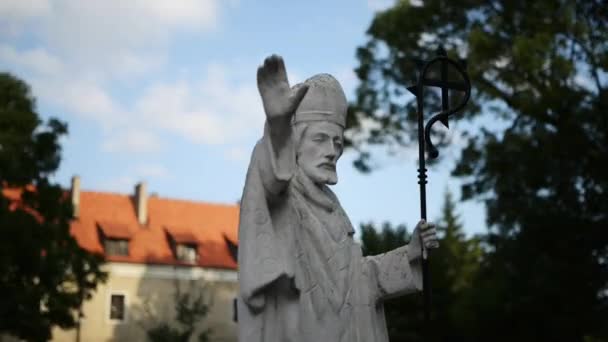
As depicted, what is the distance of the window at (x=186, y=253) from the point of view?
52.7 m

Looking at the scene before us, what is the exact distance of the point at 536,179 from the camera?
72.1ft

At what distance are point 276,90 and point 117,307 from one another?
1782 inches

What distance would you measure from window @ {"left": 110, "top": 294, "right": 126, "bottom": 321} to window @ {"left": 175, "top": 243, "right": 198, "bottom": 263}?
4560 millimetres

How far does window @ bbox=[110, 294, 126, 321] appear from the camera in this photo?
4900cm

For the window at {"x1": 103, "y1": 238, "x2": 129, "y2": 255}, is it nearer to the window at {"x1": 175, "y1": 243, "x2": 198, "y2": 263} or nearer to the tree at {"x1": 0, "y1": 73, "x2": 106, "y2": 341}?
the window at {"x1": 175, "y1": 243, "x2": 198, "y2": 263}

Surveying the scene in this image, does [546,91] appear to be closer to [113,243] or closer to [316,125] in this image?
[316,125]

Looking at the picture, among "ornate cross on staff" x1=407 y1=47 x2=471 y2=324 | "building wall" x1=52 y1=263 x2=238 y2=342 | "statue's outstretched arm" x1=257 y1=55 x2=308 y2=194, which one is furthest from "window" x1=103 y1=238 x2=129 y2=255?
"statue's outstretched arm" x1=257 y1=55 x2=308 y2=194

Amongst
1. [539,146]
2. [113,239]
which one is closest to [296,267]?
[539,146]

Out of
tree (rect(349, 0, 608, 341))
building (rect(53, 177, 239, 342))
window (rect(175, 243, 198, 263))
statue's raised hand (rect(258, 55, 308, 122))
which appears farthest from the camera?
window (rect(175, 243, 198, 263))

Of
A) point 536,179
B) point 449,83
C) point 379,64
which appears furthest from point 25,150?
point 449,83

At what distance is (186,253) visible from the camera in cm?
5312

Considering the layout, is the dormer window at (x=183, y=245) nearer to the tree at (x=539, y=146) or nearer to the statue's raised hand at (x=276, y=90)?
the tree at (x=539, y=146)

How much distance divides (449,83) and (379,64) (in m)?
20.2

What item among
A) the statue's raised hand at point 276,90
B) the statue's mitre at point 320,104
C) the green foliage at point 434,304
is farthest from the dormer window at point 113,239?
the statue's raised hand at point 276,90
